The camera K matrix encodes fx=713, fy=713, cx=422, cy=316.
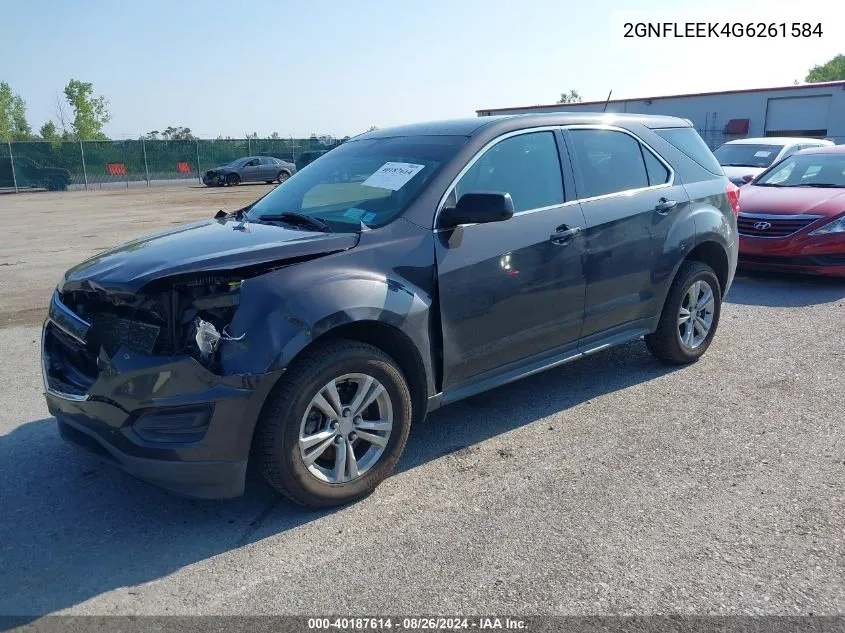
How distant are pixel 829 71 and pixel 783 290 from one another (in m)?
91.8

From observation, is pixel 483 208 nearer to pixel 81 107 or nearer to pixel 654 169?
pixel 654 169

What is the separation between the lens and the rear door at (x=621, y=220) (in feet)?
15.2

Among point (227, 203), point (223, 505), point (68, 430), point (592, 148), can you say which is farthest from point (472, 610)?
point (227, 203)

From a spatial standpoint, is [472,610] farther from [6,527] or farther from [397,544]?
[6,527]

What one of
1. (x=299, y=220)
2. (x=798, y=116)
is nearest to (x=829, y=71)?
(x=798, y=116)

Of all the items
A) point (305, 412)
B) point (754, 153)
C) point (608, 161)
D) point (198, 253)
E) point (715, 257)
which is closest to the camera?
point (305, 412)

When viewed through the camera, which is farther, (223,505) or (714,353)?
(714,353)

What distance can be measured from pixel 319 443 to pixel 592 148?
9.11 ft

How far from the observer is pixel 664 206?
5.07 metres

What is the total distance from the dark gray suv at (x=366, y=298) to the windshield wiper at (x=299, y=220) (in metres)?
0.02

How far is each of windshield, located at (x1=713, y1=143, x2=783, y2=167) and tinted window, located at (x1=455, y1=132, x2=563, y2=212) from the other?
1053 centimetres

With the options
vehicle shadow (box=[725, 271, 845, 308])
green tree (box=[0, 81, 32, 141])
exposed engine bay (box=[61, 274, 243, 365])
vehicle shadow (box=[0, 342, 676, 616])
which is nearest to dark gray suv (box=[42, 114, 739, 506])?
exposed engine bay (box=[61, 274, 243, 365])

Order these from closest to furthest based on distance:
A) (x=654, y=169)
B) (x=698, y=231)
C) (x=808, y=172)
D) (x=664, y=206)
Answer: (x=664, y=206) < (x=654, y=169) < (x=698, y=231) < (x=808, y=172)

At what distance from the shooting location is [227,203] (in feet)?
73.3
